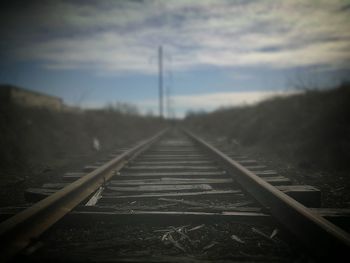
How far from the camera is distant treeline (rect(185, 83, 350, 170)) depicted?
579 centimetres

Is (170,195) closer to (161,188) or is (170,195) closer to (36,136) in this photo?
(161,188)


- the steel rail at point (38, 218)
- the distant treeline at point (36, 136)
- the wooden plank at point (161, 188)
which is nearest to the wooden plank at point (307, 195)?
the wooden plank at point (161, 188)

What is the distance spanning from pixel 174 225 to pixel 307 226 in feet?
3.34

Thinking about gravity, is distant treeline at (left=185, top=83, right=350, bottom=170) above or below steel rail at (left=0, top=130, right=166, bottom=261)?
above

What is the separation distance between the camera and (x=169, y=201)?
3043 millimetres

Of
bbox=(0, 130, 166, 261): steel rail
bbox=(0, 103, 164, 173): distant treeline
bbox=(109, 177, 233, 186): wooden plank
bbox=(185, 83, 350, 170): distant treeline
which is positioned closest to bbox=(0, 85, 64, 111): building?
bbox=(0, 103, 164, 173): distant treeline

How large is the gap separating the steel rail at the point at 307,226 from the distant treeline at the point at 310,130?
3.10 meters

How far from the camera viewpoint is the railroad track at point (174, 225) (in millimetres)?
1921

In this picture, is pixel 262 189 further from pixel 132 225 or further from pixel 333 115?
pixel 333 115

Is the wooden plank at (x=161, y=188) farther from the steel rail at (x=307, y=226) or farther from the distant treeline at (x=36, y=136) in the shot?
the distant treeline at (x=36, y=136)

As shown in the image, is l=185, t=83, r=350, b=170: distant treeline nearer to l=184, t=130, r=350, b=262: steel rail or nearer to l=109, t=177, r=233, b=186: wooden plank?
l=109, t=177, r=233, b=186: wooden plank

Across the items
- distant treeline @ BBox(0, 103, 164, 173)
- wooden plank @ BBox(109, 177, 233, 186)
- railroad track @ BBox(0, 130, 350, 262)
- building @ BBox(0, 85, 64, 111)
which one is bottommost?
railroad track @ BBox(0, 130, 350, 262)

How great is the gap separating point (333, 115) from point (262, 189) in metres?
4.69

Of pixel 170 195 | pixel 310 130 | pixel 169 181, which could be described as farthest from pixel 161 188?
pixel 310 130
